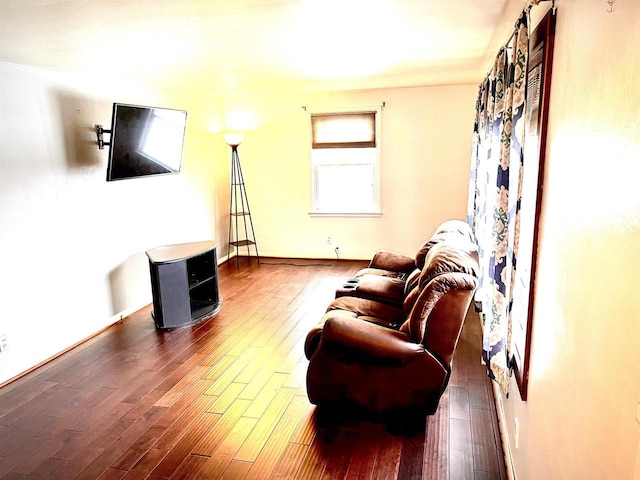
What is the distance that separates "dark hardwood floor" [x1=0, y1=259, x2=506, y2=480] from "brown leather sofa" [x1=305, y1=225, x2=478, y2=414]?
0.17 m

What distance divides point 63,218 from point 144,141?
0.95 m

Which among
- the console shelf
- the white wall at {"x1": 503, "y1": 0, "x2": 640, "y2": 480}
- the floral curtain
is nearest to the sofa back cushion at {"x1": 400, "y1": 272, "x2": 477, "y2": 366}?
the floral curtain

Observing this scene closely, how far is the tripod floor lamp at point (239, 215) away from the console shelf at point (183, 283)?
5.82 feet

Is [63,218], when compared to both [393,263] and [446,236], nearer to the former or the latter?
[393,263]

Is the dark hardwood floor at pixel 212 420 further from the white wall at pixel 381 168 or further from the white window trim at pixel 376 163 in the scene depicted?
the white window trim at pixel 376 163

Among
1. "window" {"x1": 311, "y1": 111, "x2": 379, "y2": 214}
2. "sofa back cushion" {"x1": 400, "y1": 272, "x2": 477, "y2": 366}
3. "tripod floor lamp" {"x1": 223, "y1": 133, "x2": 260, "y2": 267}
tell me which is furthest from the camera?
"tripod floor lamp" {"x1": 223, "y1": 133, "x2": 260, "y2": 267}

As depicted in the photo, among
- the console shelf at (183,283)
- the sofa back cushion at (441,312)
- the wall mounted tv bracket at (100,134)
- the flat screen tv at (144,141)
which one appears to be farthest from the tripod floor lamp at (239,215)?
the sofa back cushion at (441,312)

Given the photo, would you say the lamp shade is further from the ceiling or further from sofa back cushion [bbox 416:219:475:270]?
sofa back cushion [bbox 416:219:475:270]

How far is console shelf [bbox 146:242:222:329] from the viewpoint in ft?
13.8

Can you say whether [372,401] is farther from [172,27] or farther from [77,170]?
[77,170]

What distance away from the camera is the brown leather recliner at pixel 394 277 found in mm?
3557

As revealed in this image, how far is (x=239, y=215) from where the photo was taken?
6824mm

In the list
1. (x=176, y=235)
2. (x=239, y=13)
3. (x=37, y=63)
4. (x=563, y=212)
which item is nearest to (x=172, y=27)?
(x=239, y=13)

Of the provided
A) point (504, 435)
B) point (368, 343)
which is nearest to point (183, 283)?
point (368, 343)
